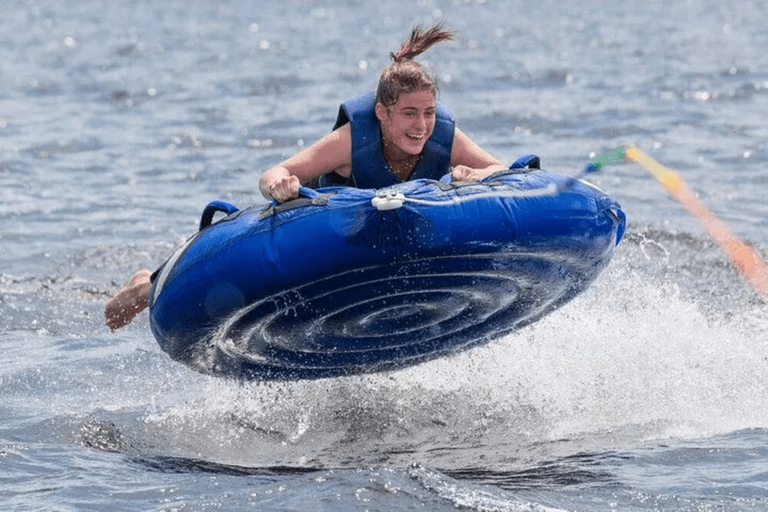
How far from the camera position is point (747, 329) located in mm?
7648

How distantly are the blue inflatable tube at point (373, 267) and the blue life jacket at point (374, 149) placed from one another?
0.66 m

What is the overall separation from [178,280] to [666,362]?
2667 mm

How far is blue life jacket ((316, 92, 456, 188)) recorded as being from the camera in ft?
20.0

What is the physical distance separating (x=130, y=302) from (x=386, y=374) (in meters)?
1.32

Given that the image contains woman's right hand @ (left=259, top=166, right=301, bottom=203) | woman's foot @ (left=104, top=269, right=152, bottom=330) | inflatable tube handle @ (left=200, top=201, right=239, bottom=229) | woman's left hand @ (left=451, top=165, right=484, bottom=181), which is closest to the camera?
woman's right hand @ (left=259, top=166, right=301, bottom=203)

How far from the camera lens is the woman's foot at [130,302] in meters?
6.61

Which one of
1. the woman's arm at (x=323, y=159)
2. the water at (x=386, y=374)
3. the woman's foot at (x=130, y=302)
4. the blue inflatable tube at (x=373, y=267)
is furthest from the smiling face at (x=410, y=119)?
the woman's foot at (x=130, y=302)

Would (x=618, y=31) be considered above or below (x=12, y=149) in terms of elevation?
above

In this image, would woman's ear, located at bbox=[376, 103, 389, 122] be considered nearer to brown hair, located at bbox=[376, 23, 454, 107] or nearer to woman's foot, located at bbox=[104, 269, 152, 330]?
brown hair, located at bbox=[376, 23, 454, 107]

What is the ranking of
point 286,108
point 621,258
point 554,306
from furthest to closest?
point 286,108, point 621,258, point 554,306

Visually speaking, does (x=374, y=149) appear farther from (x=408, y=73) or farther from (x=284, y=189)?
(x=284, y=189)

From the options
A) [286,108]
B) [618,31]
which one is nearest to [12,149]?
[286,108]

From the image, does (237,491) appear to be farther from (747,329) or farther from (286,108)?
(286,108)

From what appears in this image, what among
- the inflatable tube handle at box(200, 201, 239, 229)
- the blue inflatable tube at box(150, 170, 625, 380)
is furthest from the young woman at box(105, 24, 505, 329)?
the blue inflatable tube at box(150, 170, 625, 380)
